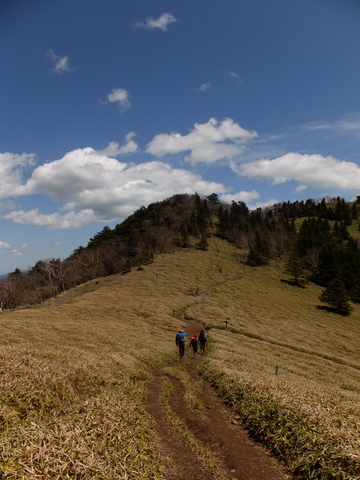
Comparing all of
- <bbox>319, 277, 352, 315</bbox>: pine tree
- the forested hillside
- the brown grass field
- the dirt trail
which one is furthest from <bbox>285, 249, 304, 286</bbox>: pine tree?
the dirt trail

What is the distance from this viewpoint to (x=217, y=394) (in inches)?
715

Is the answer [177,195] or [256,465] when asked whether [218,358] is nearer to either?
[256,465]

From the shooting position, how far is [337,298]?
8212cm

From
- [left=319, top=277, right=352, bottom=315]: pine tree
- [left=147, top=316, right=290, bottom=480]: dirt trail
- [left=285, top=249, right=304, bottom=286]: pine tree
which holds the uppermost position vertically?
[left=147, top=316, right=290, bottom=480]: dirt trail

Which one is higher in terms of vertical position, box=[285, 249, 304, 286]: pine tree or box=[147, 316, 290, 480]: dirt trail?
box=[147, 316, 290, 480]: dirt trail

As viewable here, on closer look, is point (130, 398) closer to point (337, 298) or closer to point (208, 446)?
point (208, 446)

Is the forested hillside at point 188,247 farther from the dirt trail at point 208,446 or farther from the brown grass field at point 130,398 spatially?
the dirt trail at point 208,446

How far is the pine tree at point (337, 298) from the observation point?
266ft

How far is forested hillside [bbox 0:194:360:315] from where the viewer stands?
103312 millimetres

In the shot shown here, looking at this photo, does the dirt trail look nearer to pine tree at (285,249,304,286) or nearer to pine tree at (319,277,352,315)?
pine tree at (319,277,352,315)

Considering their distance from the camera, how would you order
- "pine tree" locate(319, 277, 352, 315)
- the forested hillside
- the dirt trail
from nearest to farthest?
the dirt trail < "pine tree" locate(319, 277, 352, 315) < the forested hillside

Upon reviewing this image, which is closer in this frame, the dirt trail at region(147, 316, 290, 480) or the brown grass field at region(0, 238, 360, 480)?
the brown grass field at region(0, 238, 360, 480)

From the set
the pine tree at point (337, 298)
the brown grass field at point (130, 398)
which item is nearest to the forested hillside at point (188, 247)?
the pine tree at point (337, 298)

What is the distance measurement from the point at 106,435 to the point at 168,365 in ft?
53.9
